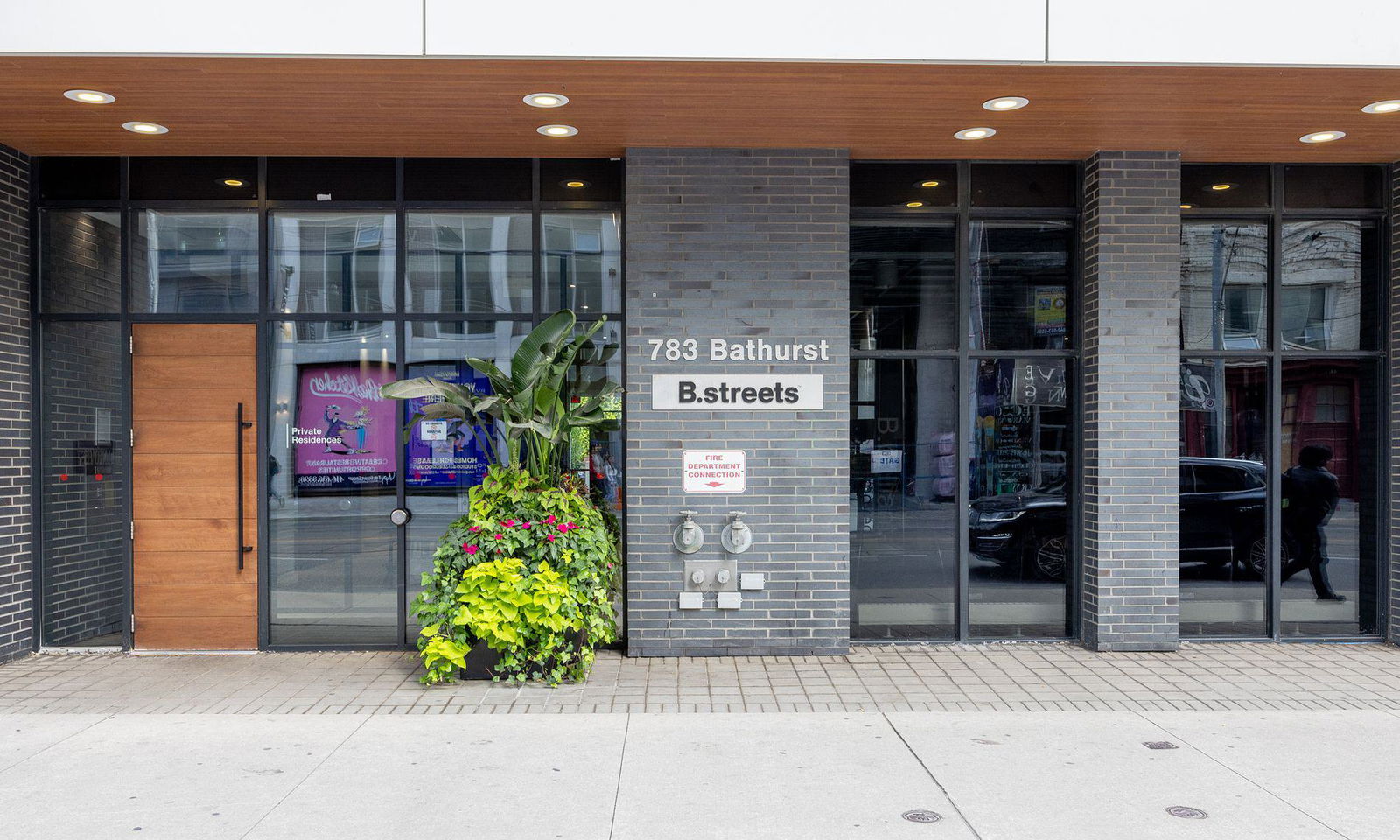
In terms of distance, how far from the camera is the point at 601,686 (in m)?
6.31

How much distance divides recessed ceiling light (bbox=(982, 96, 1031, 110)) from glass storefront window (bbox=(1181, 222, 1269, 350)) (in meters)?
2.50

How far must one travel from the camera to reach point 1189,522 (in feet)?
25.3

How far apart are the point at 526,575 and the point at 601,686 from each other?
0.90 m

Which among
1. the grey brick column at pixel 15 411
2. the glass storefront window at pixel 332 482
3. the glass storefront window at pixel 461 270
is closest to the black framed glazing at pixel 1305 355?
the glass storefront window at pixel 461 270

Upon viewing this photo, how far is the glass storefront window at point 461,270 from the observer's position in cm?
733

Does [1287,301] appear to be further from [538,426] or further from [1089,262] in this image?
[538,426]

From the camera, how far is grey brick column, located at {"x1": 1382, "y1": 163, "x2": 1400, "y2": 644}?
298 inches

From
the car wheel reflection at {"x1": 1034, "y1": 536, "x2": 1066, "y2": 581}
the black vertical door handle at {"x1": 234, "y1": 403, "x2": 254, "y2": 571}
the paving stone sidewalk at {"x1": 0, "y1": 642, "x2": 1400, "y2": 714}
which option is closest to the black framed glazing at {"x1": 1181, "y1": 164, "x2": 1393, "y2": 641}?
the paving stone sidewalk at {"x1": 0, "y1": 642, "x2": 1400, "y2": 714}

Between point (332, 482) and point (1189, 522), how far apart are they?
682cm

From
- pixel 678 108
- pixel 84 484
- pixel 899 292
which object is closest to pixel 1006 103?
pixel 899 292

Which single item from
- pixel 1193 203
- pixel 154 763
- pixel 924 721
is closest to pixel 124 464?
pixel 154 763

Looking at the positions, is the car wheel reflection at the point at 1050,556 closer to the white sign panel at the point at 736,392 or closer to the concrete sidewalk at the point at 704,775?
the concrete sidewalk at the point at 704,775

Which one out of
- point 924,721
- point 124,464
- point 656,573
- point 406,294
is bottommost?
point 924,721

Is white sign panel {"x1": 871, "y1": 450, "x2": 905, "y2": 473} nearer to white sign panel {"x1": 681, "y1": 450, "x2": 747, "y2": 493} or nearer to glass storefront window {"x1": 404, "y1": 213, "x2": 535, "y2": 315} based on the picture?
white sign panel {"x1": 681, "y1": 450, "x2": 747, "y2": 493}
